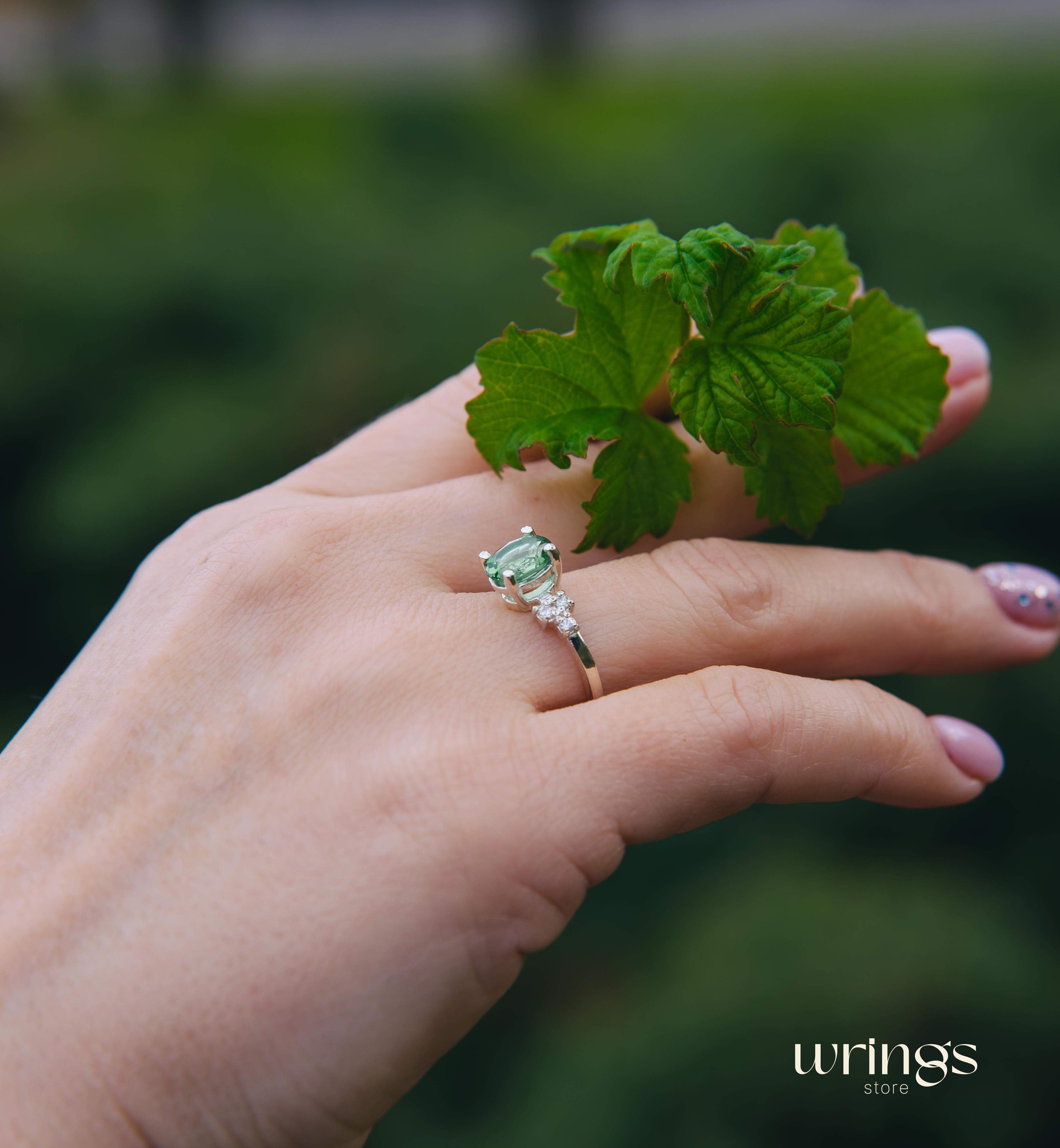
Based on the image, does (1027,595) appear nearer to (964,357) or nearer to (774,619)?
(964,357)

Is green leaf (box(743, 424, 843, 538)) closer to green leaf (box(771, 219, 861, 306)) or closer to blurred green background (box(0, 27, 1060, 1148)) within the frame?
green leaf (box(771, 219, 861, 306))

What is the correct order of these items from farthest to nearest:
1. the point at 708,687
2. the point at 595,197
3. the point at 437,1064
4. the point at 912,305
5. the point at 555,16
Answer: the point at 555,16
the point at 595,197
the point at 912,305
the point at 437,1064
the point at 708,687

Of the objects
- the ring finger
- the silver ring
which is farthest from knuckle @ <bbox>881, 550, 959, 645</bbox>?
the silver ring

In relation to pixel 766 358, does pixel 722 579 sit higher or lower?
lower

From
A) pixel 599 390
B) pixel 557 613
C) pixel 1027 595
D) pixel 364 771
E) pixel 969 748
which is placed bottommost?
pixel 969 748

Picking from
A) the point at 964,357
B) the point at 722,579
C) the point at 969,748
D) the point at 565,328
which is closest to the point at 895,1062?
the point at 969,748

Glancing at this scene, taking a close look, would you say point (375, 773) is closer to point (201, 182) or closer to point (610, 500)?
point (610, 500)

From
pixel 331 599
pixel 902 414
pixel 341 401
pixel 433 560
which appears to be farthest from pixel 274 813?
pixel 341 401
